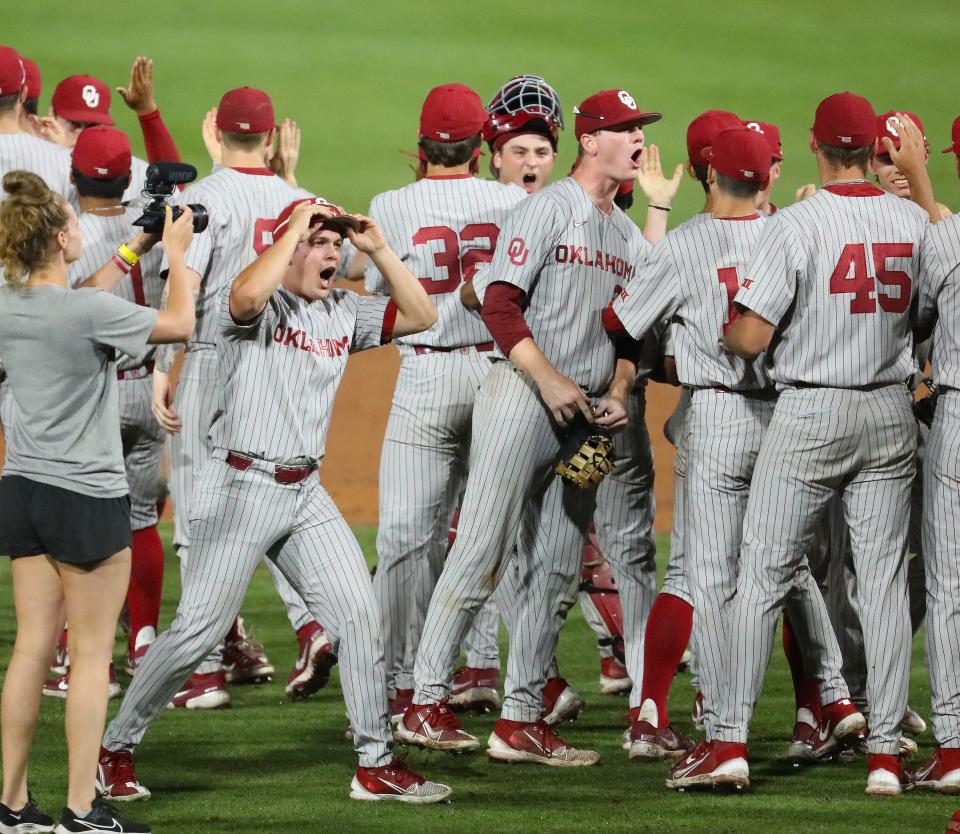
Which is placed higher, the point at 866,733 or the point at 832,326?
the point at 832,326

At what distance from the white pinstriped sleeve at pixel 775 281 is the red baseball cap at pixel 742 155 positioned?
28cm

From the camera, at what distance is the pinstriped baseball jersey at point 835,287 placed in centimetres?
404

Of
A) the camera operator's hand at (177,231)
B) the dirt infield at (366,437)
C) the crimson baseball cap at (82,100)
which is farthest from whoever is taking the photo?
the dirt infield at (366,437)

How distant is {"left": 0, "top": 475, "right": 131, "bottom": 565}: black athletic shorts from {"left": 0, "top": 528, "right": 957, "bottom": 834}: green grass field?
2.43 ft

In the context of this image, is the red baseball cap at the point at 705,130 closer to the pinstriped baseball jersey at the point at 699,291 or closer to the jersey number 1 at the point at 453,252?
the pinstriped baseball jersey at the point at 699,291

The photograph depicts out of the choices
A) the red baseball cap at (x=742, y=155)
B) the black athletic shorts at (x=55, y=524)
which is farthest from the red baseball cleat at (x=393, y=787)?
the red baseball cap at (x=742, y=155)

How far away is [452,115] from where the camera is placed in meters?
4.83

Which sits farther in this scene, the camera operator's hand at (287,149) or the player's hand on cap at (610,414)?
the camera operator's hand at (287,149)

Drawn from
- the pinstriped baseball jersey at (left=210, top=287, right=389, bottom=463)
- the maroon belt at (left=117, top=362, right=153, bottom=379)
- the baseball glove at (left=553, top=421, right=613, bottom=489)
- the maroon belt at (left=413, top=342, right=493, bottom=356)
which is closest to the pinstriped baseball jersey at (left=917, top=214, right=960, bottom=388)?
the baseball glove at (left=553, top=421, right=613, bottom=489)

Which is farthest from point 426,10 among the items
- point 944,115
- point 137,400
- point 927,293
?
point 927,293

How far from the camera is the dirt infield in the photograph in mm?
9266

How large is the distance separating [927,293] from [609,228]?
0.94 metres

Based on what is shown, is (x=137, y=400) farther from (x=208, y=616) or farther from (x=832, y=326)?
(x=832, y=326)

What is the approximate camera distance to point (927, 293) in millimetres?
4145
